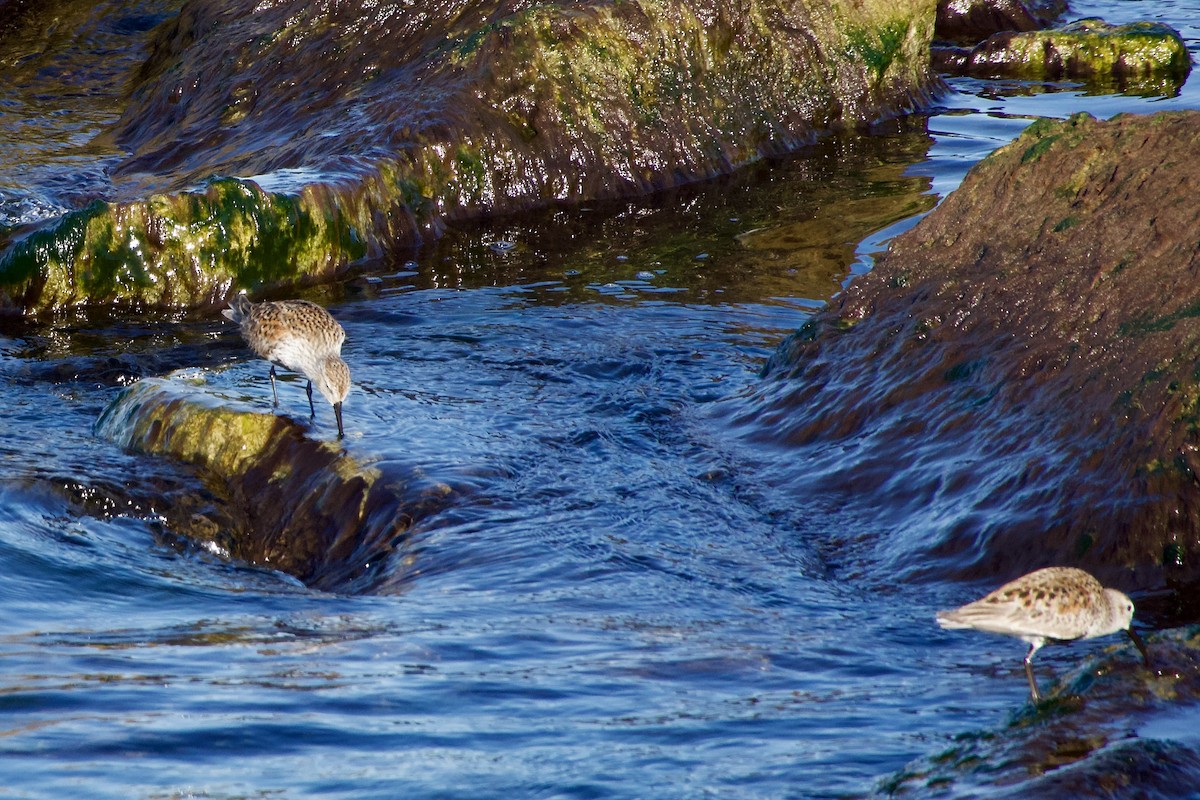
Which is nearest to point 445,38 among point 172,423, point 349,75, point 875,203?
point 349,75

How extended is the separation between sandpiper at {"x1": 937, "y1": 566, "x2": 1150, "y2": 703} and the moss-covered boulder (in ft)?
22.9

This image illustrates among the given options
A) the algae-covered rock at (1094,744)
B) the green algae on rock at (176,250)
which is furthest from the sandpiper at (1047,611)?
the green algae on rock at (176,250)

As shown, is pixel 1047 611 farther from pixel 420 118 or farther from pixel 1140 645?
pixel 420 118

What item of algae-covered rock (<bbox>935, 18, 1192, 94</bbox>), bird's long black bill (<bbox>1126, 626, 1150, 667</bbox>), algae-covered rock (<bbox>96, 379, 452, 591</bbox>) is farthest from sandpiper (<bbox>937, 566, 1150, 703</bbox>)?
algae-covered rock (<bbox>935, 18, 1192, 94</bbox>)

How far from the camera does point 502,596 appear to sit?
5.55 m

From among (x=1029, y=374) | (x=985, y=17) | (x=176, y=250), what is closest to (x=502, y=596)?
(x=1029, y=374)

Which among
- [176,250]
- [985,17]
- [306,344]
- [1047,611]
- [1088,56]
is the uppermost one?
[985,17]

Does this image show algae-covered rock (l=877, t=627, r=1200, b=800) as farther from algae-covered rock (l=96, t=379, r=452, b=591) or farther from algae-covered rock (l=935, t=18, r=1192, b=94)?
algae-covered rock (l=935, t=18, r=1192, b=94)

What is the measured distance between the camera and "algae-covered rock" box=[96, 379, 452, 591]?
20.7 feet

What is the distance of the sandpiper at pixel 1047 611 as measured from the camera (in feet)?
13.9

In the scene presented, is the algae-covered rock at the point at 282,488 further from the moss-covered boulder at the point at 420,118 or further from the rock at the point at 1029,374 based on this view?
the moss-covered boulder at the point at 420,118

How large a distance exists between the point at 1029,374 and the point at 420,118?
674 cm

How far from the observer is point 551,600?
219 inches

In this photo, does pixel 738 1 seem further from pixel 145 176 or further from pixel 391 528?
pixel 391 528
